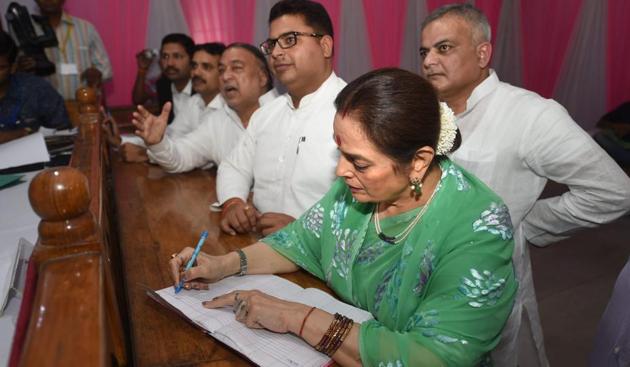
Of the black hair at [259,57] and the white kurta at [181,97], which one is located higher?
the black hair at [259,57]

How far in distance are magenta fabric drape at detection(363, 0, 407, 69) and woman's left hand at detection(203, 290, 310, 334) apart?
4.86 meters

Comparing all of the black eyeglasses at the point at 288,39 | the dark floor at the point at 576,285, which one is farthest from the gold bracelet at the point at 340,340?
the dark floor at the point at 576,285

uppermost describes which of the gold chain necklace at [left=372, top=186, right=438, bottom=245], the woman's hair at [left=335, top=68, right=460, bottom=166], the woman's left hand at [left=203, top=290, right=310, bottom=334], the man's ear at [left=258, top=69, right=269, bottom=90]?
the woman's hair at [left=335, top=68, right=460, bottom=166]

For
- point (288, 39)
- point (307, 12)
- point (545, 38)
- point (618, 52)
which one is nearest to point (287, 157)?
point (288, 39)

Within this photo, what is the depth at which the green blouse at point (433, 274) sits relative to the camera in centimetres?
94

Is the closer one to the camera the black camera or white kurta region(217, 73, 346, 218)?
white kurta region(217, 73, 346, 218)

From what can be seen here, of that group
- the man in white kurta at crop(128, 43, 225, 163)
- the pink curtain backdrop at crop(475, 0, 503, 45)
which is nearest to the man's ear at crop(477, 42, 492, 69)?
the man in white kurta at crop(128, 43, 225, 163)

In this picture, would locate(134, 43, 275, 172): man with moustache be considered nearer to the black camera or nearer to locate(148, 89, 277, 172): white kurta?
locate(148, 89, 277, 172): white kurta

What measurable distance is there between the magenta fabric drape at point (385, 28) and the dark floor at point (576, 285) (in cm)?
284

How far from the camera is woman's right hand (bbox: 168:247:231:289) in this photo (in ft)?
3.86

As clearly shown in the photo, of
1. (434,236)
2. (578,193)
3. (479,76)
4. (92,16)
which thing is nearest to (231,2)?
(92,16)

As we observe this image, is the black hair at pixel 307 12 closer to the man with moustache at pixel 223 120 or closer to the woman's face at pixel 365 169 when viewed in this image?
the man with moustache at pixel 223 120

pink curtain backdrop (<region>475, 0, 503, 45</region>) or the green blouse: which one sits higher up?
pink curtain backdrop (<region>475, 0, 503, 45</region>)

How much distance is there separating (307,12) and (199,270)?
118cm
